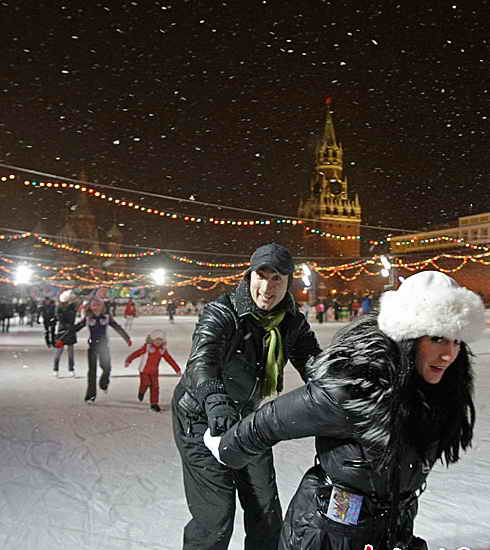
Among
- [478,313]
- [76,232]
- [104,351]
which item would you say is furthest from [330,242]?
[478,313]

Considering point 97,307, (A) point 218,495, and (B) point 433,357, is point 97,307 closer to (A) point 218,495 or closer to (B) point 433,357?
(A) point 218,495

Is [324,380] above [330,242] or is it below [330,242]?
below

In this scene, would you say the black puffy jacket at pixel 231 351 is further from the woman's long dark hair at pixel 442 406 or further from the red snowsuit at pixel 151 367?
the red snowsuit at pixel 151 367

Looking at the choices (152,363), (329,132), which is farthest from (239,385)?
Answer: (329,132)

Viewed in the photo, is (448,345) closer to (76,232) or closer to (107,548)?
(107,548)

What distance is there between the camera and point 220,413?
181 cm

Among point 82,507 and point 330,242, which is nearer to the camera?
point 82,507

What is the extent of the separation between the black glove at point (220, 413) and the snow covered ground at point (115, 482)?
127 cm

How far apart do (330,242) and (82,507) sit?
79.3 meters

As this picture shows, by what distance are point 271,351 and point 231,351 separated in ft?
0.49

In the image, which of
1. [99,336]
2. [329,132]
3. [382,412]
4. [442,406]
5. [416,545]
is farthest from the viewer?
[329,132]

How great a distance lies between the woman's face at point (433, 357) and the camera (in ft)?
4.63

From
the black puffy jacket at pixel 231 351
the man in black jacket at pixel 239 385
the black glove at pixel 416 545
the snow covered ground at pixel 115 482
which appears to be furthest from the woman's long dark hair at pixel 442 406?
the snow covered ground at pixel 115 482

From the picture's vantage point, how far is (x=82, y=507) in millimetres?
3367
